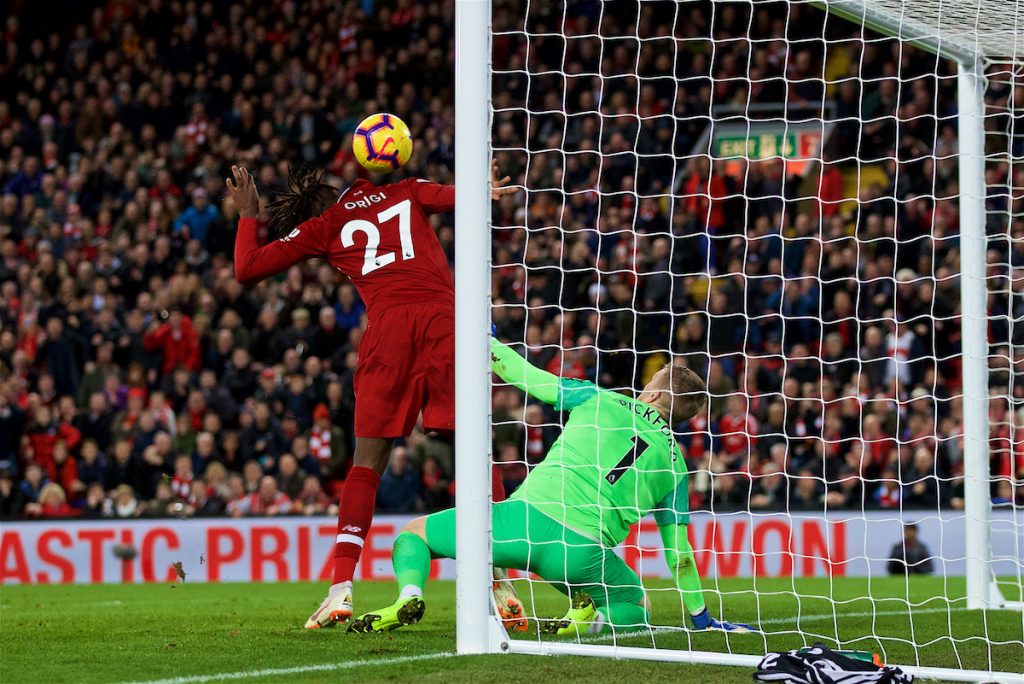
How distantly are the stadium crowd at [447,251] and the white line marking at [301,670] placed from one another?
5.56 metres

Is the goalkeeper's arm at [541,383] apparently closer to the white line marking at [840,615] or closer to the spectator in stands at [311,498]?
the white line marking at [840,615]

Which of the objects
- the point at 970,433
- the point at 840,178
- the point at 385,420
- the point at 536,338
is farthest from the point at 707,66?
the point at 385,420

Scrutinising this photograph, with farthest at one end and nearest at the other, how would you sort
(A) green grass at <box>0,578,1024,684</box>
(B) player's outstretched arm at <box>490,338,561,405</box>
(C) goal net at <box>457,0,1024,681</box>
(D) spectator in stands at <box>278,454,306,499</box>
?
(D) spectator in stands at <box>278,454,306,499</box> < (C) goal net at <box>457,0,1024,681</box> < (B) player's outstretched arm at <box>490,338,561,405</box> < (A) green grass at <box>0,578,1024,684</box>

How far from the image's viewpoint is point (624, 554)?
496 inches

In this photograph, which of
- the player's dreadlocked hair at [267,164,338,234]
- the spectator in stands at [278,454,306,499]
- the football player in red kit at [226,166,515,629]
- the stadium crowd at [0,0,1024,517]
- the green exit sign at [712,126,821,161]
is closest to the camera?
the football player in red kit at [226,166,515,629]

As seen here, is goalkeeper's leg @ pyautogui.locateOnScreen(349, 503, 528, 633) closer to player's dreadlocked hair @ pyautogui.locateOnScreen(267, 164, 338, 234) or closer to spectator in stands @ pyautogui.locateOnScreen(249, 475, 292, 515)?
player's dreadlocked hair @ pyautogui.locateOnScreen(267, 164, 338, 234)

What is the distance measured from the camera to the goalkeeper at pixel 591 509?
20.5ft

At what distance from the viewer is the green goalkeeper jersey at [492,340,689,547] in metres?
6.32

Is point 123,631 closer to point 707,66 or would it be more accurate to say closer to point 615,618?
point 615,618

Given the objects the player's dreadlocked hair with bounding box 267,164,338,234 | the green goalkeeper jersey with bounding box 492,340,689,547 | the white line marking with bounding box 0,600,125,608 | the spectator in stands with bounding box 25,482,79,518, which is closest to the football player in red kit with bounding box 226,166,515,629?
the player's dreadlocked hair with bounding box 267,164,338,234

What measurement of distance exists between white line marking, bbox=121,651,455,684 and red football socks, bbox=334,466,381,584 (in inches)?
47.2

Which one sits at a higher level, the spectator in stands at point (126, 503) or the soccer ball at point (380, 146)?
the soccer ball at point (380, 146)

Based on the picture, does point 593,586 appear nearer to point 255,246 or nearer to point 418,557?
point 418,557

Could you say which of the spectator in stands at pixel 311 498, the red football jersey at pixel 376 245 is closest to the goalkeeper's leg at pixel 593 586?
the red football jersey at pixel 376 245
